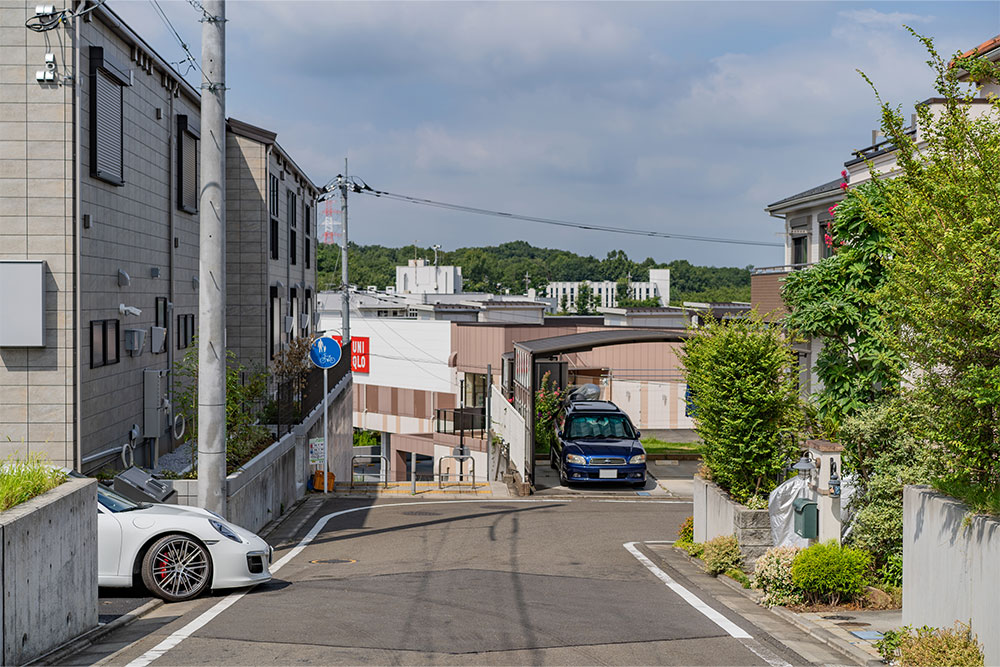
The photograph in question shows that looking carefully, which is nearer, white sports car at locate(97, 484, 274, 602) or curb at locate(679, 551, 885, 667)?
curb at locate(679, 551, 885, 667)

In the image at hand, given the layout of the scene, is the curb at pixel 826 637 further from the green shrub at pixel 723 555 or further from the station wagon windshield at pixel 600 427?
the station wagon windshield at pixel 600 427

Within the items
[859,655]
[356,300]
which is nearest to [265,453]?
[859,655]

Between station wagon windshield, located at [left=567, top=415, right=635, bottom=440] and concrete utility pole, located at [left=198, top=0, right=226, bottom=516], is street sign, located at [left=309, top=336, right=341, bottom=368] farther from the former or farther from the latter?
concrete utility pole, located at [left=198, top=0, right=226, bottom=516]

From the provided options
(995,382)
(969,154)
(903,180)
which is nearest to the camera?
(995,382)

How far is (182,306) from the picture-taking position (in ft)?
69.2

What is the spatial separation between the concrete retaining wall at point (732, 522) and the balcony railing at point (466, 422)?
24.1m

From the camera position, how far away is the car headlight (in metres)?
10.4

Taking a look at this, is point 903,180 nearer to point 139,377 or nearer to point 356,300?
point 139,377

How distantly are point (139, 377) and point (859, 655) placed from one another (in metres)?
13.5

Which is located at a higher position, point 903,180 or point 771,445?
A: point 903,180

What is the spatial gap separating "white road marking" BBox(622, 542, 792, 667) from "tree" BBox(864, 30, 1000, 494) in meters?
2.18

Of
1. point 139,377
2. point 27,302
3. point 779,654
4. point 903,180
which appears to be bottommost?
point 779,654

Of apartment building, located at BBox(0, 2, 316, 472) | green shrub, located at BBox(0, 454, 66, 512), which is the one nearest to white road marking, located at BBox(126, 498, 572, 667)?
green shrub, located at BBox(0, 454, 66, 512)

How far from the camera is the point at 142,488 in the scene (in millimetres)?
12773
